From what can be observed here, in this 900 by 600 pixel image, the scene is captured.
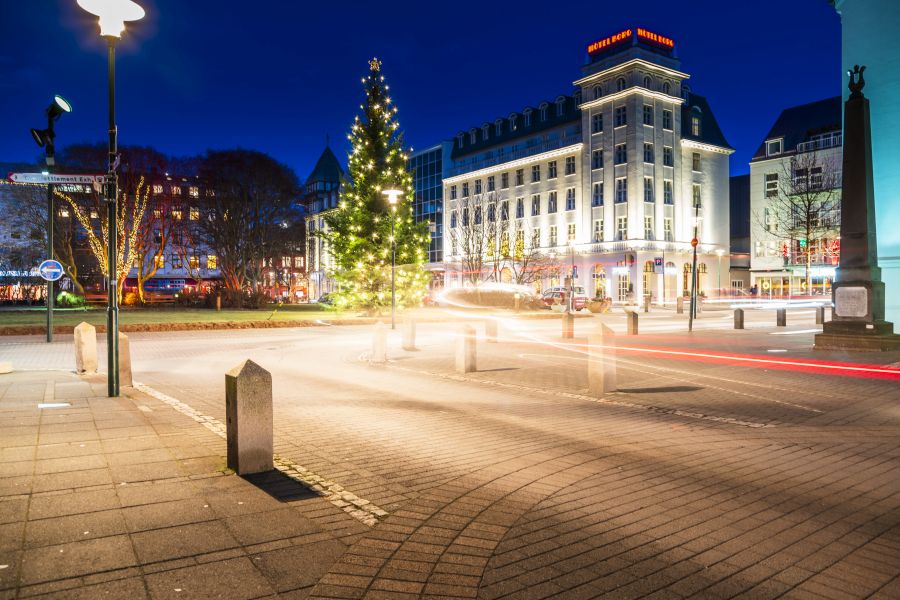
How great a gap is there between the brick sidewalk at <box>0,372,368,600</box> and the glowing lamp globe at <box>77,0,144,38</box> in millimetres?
5410

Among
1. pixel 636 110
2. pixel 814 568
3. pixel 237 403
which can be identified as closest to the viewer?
pixel 814 568

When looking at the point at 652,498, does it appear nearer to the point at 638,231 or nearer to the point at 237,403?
the point at 237,403

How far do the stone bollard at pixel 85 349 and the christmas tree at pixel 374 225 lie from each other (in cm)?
2026

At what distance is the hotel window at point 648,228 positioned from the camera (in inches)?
2215

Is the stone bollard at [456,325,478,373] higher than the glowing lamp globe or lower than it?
lower

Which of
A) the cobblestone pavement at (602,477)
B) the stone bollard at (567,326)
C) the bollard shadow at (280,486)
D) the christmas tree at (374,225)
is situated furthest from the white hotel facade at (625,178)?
the bollard shadow at (280,486)

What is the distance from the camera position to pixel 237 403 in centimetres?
553

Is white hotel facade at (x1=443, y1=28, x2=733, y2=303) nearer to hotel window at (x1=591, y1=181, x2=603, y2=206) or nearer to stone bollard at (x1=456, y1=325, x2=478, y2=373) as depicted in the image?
hotel window at (x1=591, y1=181, x2=603, y2=206)

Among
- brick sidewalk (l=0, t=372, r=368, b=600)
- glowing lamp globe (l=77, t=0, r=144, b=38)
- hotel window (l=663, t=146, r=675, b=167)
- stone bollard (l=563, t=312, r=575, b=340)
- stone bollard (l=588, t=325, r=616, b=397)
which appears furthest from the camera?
hotel window (l=663, t=146, r=675, b=167)

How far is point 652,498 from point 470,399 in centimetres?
511

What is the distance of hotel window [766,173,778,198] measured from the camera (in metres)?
62.1

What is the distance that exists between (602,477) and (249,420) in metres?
3.18

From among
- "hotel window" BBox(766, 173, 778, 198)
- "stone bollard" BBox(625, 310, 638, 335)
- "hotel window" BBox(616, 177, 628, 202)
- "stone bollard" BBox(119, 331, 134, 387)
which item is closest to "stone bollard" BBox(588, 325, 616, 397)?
"stone bollard" BBox(119, 331, 134, 387)

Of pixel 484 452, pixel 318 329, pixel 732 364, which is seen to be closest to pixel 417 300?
pixel 318 329
